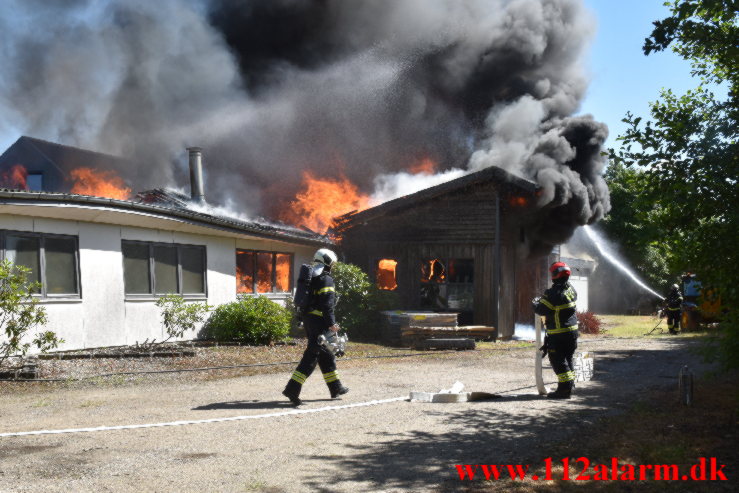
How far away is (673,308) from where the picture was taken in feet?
63.0

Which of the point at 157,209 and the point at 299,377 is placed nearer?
the point at 299,377

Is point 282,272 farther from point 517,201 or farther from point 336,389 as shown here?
point 336,389

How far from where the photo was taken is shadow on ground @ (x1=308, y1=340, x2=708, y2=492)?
15.4ft

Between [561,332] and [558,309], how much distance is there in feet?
0.97

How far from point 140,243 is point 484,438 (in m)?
10.1

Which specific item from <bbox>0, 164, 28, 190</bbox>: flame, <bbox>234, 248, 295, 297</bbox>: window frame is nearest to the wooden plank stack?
<bbox>234, 248, 295, 297</bbox>: window frame

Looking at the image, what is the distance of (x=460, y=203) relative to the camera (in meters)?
17.6

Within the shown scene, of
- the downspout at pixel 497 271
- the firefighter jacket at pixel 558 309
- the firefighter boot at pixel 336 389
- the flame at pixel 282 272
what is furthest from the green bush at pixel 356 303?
the firefighter jacket at pixel 558 309

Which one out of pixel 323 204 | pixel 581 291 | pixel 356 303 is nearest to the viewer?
pixel 356 303

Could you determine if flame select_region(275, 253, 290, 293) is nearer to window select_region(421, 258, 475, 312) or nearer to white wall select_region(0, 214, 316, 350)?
white wall select_region(0, 214, 316, 350)

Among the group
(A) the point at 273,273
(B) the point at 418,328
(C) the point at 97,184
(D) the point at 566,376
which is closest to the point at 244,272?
(A) the point at 273,273

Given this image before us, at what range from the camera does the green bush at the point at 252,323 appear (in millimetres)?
14094

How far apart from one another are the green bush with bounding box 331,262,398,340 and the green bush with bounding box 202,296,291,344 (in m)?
2.36

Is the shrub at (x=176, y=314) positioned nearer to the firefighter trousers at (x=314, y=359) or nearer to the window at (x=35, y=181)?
the firefighter trousers at (x=314, y=359)
